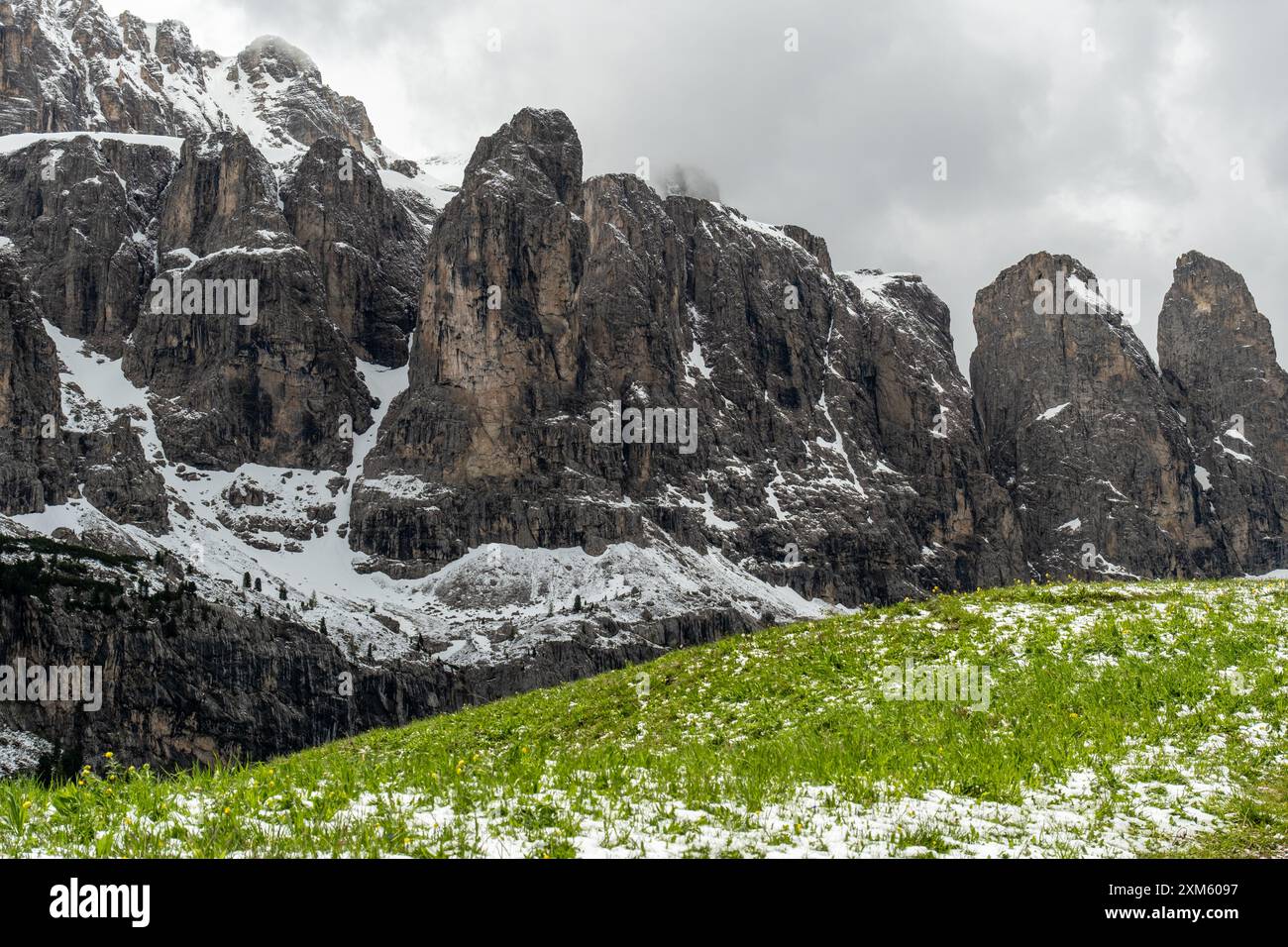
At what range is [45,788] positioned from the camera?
1509 centimetres

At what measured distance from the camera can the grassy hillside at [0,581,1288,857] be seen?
1268cm

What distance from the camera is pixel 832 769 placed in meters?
16.8

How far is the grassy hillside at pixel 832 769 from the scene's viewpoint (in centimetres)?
1268

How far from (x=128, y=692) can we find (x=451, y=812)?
204m

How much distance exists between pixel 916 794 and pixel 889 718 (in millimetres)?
6783

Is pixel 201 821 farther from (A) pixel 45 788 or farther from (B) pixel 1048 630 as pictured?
(B) pixel 1048 630
